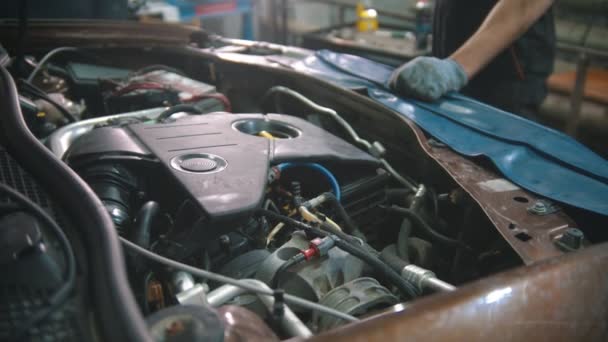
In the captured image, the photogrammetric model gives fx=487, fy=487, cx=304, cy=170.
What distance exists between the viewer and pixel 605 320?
838 millimetres

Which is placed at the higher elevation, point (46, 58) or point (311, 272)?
point (46, 58)

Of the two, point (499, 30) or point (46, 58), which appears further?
point (46, 58)

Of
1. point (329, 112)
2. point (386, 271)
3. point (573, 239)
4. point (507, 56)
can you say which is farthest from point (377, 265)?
point (507, 56)

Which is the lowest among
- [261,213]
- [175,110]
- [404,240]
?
[404,240]

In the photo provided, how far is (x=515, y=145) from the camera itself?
131cm

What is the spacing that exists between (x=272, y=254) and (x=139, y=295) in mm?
265

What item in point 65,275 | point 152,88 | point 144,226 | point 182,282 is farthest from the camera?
point 152,88

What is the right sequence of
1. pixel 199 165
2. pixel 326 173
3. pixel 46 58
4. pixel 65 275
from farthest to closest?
pixel 46 58 → pixel 326 173 → pixel 199 165 → pixel 65 275

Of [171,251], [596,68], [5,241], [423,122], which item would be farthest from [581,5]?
[5,241]

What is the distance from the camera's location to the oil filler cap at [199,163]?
1.04m

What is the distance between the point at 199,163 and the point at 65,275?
0.45 meters

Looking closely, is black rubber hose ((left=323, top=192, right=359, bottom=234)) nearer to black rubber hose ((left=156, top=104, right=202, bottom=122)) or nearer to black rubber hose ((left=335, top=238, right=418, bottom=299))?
black rubber hose ((left=335, top=238, right=418, bottom=299))

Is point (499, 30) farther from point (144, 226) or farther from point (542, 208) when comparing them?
point (144, 226)

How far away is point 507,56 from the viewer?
219cm
